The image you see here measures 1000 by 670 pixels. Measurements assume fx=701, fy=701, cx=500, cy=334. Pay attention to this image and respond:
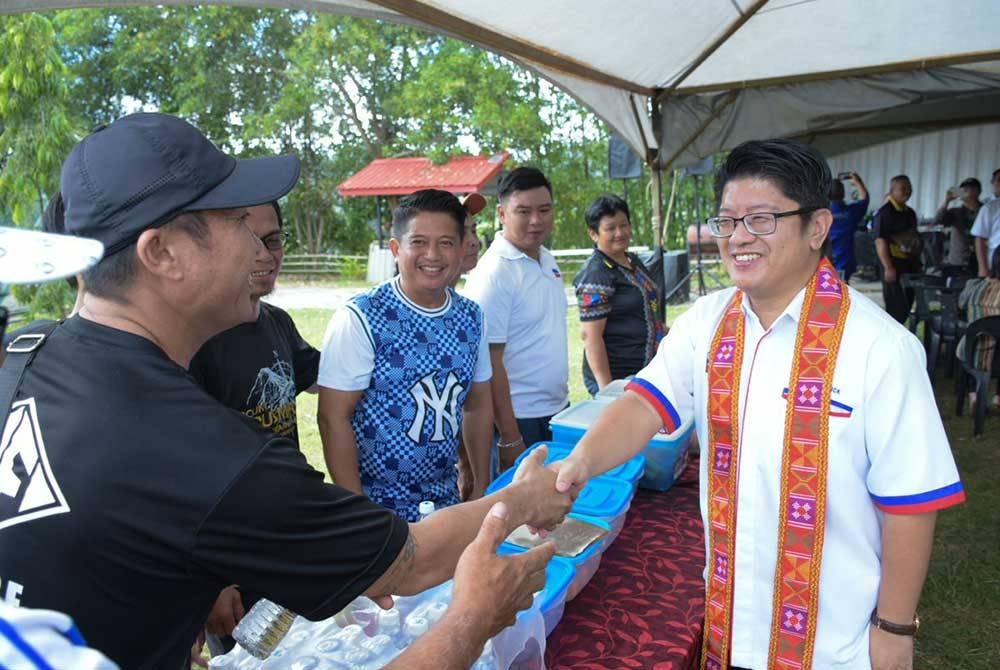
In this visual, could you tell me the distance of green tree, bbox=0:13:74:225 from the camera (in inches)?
150

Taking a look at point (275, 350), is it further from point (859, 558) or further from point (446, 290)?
point (859, 558)

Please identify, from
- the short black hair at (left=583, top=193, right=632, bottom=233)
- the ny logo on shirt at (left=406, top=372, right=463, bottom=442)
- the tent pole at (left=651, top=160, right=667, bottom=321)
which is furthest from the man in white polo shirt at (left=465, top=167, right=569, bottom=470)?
the tent pole at (left=651, top=160, right=667, bottom=321)

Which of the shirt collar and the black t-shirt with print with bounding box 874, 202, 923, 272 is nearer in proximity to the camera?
the shirt collar

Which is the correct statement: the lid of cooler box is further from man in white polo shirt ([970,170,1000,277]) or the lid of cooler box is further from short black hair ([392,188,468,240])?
man in white polo shirt ([970,170,1000,277])

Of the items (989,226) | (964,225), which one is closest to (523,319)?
(989,226)

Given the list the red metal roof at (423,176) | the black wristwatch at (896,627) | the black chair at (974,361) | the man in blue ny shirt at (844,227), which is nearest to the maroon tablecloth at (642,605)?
the black wristwatch at (896,627)

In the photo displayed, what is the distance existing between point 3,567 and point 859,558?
1.61 m

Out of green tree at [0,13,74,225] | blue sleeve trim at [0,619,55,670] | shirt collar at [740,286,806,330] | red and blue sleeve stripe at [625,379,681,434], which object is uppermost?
green tree at [0,13,74,225]

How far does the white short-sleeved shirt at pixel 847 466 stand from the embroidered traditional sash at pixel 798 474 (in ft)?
0.06

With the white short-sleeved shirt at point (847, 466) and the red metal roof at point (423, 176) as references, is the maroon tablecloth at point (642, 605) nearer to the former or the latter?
the white short-sleeved shirt at point (847, 466)

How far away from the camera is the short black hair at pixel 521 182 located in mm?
3602

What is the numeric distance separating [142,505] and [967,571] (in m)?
4.23

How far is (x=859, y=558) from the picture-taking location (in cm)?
157

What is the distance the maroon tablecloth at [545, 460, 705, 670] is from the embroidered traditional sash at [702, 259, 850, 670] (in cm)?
14
